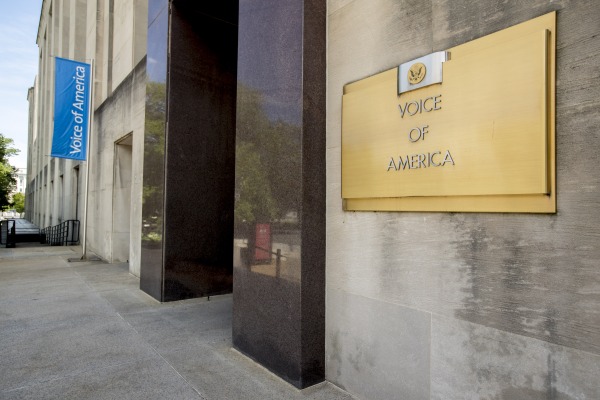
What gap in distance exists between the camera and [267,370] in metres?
4.13

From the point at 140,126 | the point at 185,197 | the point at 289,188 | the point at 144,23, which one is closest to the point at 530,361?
the point at 289,188

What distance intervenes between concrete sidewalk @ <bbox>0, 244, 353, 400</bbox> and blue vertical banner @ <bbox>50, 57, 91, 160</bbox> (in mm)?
6753

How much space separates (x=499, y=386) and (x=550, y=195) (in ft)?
4.27

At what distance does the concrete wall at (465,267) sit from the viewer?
7.21 ft

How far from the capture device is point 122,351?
4688mm

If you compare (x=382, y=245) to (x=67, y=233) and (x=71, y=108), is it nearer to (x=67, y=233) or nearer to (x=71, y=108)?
(x=71, y=108)

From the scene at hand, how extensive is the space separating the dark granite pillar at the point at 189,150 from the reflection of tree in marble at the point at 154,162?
0.02 m

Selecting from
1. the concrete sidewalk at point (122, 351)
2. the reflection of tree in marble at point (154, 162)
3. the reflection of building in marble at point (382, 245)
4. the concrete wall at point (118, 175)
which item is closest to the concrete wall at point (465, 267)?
the reflection of building in marble at point (382, 245)

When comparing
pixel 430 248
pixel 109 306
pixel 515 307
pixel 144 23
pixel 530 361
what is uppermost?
pixel 144 23

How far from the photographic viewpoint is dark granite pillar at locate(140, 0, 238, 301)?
7.25m

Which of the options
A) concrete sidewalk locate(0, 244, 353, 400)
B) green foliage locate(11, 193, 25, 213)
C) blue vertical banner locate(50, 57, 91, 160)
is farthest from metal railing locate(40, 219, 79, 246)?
green foliage locate(11, 193, 25, 213)

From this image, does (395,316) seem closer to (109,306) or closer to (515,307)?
(515,307)

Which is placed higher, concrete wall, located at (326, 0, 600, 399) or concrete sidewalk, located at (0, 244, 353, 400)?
concrete wall, located at (326, 0, 600, 399)

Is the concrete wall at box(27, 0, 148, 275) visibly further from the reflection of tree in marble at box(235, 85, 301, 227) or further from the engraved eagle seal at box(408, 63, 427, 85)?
the engraved eagle seal at box(408, 63, 427, 85)
